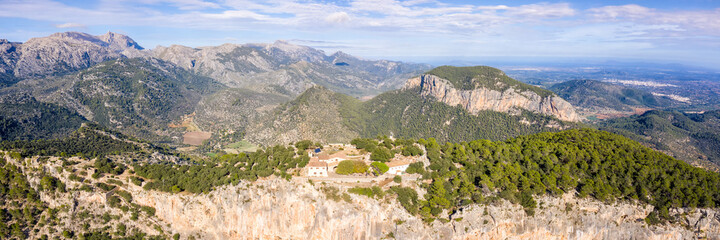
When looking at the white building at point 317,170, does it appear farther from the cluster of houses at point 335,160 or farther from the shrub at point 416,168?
the shrub at point 416,168

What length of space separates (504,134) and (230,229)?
140619mm

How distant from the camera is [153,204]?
70.1 meters

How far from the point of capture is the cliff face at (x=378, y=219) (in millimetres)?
56781

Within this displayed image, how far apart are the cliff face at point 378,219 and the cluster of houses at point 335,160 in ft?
Answer: 12.8

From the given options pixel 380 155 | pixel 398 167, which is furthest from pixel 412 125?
pixel 398 167

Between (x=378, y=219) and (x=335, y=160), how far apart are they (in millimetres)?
18686

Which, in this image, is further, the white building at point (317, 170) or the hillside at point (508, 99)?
the hillside at point (508, 99)

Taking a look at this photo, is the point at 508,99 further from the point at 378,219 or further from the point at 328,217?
the point at 328,217

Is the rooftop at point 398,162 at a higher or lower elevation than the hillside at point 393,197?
higher

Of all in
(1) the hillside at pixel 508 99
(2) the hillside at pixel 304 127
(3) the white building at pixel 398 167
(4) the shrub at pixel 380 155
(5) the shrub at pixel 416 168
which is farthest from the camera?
(1) the hillside at pixel 508 99

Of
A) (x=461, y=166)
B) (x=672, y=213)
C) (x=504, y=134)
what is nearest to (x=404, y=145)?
(x=461, y=166)

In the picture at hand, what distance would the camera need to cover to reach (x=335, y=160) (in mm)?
71312

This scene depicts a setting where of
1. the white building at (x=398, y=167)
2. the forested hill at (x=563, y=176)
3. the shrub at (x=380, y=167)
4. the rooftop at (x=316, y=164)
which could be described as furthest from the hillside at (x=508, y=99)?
the rooftop at (x=316, y=164)

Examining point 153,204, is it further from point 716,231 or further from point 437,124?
point 437,124
